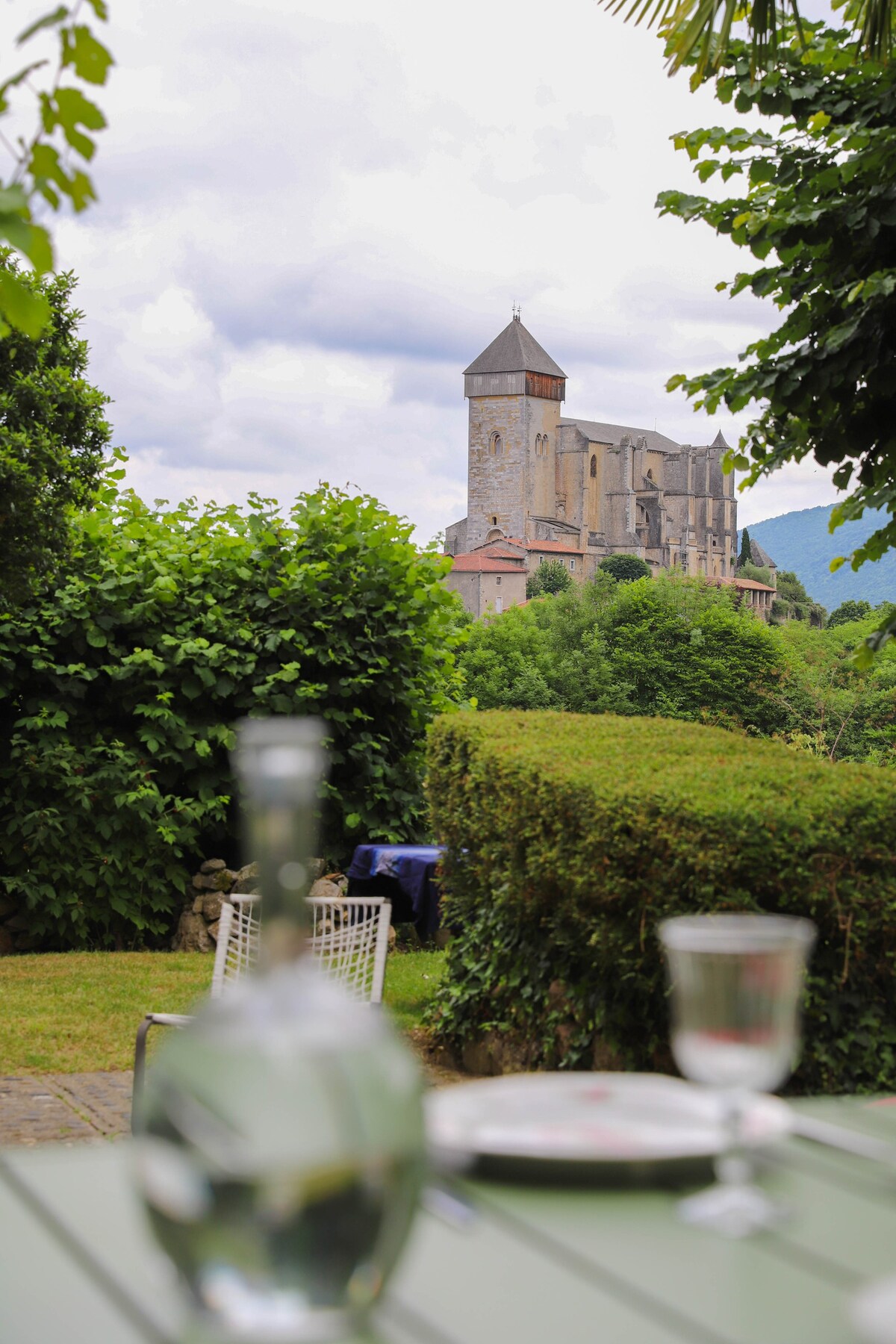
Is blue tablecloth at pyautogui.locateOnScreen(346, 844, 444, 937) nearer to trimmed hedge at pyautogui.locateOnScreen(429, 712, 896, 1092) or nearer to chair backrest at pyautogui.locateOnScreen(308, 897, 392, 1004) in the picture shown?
trimmed hedge at pyautogui.locateOnScreen(429, 712, 896, 1092)

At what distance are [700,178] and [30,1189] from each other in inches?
215

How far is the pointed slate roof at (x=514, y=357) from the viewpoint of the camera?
4857 inches

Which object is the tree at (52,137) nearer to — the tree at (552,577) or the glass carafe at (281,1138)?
the glass carafe at (281,1138)

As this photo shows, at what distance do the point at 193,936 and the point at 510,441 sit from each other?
116 m

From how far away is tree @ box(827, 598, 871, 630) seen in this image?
119 meters

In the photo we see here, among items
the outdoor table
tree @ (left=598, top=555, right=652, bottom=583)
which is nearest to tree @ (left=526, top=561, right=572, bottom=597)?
tree @ (left=598, top=555, right=652, bottom=583)

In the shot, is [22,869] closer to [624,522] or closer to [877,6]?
[877,6]

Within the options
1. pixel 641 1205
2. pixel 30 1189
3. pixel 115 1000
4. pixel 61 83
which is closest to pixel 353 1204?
pixel 641 1205

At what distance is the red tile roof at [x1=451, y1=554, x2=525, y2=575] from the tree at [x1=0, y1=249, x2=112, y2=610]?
339 feet

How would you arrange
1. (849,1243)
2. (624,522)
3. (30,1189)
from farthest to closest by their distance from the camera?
(624,522) < (30,1189) < (849,1243)

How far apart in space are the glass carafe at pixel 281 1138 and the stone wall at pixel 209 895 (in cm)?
816

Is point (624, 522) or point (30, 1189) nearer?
point (30, 1189)

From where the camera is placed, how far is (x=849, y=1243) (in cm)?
115

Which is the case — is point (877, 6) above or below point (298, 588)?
above
